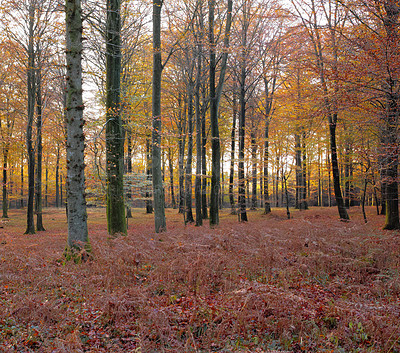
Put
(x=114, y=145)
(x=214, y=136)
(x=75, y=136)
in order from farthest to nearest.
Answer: (x=214, y=136)
(x=114, y=145)
(x=75, y=136)

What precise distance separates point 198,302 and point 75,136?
185 inches

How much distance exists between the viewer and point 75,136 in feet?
20.7

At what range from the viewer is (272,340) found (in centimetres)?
322

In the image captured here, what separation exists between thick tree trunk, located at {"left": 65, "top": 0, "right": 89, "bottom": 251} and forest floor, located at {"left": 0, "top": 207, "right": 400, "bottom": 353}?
2.06ft

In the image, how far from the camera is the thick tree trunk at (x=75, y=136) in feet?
20.6

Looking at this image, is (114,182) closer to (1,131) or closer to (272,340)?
(272,340)

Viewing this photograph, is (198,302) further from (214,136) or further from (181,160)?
(181,160)

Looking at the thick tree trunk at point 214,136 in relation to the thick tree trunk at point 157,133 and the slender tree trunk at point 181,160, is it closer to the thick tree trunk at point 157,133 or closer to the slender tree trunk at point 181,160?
the slender tree trunk at point 181,160

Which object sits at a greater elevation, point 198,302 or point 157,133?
point 157,133

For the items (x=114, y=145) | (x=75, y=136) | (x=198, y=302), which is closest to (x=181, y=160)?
(x=114, y=145)

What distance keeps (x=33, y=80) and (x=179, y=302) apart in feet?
50.3

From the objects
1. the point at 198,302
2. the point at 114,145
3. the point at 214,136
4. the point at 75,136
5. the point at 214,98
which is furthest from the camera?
the point at 214,98

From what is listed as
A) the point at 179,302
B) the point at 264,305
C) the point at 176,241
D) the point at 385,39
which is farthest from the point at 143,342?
the point at 385,39

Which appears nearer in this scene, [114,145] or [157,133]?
[114,145]
